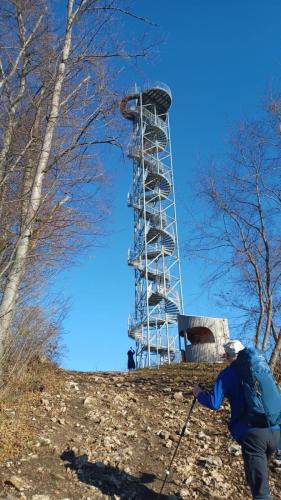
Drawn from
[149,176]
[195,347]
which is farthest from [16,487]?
[149,176]

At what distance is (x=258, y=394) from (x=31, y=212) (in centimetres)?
396

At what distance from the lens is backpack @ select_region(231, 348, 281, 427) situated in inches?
147

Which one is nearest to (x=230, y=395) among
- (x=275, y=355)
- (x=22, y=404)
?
(x=22, y=404)

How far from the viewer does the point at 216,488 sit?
15.8 ft

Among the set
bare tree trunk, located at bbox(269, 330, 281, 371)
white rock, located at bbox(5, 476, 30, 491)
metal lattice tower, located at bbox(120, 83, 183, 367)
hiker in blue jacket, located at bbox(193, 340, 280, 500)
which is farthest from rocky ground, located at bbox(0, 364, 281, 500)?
metal lattice tower, located at bbox(120, 83, 183, 367)

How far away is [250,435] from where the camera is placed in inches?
148

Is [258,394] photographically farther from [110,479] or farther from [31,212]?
[31,212]

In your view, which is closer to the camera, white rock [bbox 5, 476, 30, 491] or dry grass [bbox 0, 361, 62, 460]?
white rock [bbox 5, 476, 30, 491]

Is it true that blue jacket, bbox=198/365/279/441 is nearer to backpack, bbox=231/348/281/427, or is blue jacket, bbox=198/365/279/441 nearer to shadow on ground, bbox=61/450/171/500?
backpack, bbox=231/348/281/427

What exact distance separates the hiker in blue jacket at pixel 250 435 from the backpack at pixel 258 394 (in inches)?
1.7

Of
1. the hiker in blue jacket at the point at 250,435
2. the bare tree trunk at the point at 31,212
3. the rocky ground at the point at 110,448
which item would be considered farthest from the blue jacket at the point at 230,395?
the bare tree trunk at the point at 31,212

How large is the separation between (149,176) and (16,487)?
102 ft

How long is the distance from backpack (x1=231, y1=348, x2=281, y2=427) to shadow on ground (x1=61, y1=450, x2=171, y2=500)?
152 centimetres

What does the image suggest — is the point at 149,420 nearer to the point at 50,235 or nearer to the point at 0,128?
the point at 50,235
